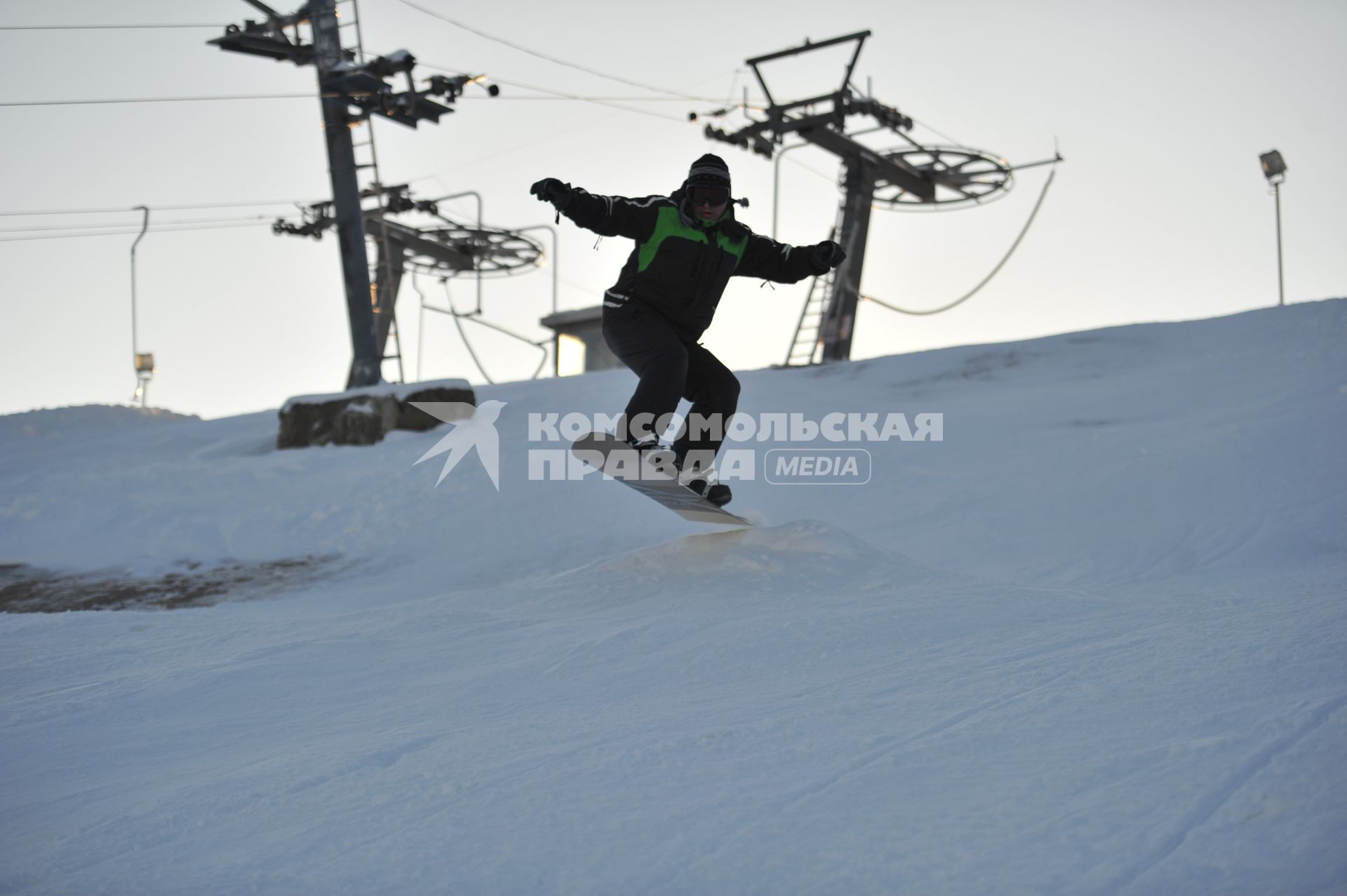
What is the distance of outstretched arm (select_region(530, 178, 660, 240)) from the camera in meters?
4.25

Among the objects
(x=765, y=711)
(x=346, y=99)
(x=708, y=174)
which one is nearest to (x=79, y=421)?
(x=346, y=99)

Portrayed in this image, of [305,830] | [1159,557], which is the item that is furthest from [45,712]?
[1159,557]

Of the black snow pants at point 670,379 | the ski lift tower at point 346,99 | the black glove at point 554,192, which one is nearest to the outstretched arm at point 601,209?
the black glove at point 554,192

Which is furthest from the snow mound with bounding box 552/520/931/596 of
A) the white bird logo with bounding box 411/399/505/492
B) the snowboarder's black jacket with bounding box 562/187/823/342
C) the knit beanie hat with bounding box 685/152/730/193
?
the white bird logo with bounding box 411/399/505/492

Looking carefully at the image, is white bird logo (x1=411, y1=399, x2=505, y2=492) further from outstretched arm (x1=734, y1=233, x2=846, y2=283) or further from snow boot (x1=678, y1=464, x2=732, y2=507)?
outstretched arm (x1=734, y1=233, x2=846, y2=283)

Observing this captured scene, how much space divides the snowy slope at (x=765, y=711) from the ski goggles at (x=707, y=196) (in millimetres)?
1519

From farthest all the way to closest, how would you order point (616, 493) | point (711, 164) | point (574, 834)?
point (616, 493) → point (711, 164) → point (574, 834)

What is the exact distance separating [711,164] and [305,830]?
10.6ft

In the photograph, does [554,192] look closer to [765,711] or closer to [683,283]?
[683,283]

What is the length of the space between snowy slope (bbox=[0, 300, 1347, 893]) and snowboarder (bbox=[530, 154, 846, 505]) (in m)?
0.57

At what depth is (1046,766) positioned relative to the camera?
207 cm

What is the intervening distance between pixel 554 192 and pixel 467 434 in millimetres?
6438

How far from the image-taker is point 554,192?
4230mm

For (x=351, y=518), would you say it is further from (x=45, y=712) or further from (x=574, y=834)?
(x=574, y=834)
